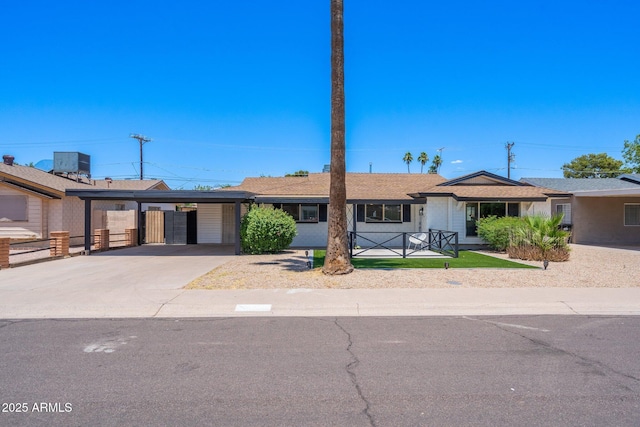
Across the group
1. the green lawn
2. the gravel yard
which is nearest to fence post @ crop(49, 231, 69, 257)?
the gravel yard

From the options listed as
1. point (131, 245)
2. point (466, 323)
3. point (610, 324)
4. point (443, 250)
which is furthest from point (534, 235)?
point (131, 245)

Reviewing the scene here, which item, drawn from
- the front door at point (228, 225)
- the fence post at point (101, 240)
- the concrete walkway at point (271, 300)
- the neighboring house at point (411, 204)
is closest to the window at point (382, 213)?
the neighboring house at point (411, 204)

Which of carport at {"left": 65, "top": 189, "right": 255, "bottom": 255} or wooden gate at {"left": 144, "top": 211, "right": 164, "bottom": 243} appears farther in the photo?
wooden gate at {"left": 144, "top": 211, "right": 164, "bottom": 243}

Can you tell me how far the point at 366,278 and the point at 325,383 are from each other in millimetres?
7255

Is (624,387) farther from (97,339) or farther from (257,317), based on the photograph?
(97,339)

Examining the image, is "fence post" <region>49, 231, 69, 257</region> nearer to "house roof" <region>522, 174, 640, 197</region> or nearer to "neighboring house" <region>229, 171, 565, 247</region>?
"neighboring house" <region>229, 171, 565, 247</region>

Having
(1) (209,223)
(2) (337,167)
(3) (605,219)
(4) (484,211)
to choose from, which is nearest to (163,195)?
(1) (209,223)

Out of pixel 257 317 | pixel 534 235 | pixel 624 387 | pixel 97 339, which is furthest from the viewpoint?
pixel 534 235

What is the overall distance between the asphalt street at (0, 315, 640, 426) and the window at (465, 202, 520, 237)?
1409 cm

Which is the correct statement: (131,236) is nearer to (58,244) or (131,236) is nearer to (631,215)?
(58,244)

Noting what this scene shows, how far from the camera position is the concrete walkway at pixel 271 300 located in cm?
854

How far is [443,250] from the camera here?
19594mm

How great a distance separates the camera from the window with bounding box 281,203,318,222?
74.5 ft

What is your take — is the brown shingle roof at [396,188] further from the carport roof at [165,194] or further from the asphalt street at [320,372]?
the asphalt street at [320,372]
